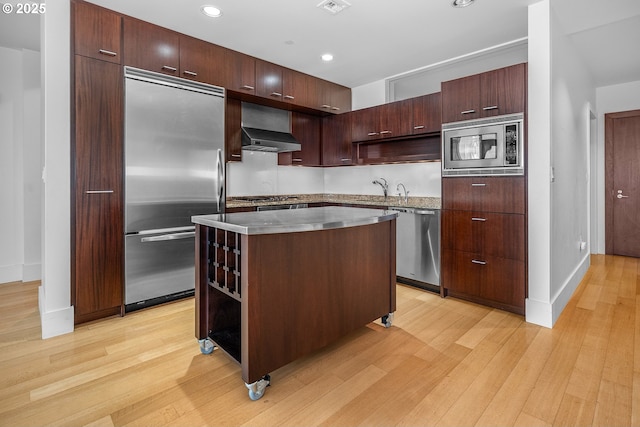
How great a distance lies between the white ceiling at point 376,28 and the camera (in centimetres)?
278

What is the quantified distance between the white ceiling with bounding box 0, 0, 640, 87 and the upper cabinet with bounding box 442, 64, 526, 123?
509mm

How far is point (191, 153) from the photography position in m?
3.29

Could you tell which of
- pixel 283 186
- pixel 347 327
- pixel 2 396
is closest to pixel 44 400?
pixel 2 396

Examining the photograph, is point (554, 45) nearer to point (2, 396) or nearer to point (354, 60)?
point (354, 60)

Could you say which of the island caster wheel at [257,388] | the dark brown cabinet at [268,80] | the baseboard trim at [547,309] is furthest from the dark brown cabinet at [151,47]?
the baseboard trim at [547,309]

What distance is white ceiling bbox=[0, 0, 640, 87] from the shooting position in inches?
109

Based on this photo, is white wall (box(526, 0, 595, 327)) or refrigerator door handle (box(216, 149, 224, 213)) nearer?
white wall (box(526, 0, 595, 327))

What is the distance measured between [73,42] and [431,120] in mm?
3454

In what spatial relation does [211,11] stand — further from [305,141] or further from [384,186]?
[384,186]

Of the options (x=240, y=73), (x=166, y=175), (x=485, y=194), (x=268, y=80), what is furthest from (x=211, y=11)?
(x=485, y=194)

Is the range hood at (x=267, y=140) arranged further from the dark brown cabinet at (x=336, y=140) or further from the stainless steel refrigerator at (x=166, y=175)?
the dark brown cabinet at (x=336, y=140)

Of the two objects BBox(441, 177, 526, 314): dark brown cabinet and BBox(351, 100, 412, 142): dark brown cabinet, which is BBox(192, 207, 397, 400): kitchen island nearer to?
BBox(441, 177, 526, 314): dark brown cabinet

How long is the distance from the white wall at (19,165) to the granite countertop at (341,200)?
7.83 feet

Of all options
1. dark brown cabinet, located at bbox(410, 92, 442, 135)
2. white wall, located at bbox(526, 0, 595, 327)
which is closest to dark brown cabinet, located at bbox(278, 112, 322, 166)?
dark brown cabinet, located at bbox(410, 92, 442, 135)
